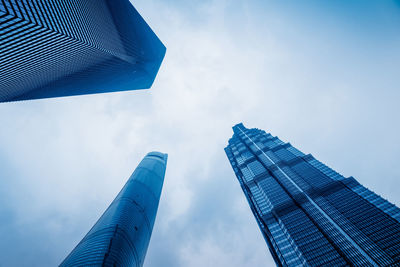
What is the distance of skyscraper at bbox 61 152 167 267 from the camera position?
74.2 meters

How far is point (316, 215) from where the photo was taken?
91438mm

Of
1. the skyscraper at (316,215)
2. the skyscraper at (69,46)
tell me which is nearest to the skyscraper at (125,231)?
the skyscraper at (69,46)

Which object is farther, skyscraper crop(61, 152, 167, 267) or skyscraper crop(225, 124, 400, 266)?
skyscraper crop(61, 152, 167, 267)

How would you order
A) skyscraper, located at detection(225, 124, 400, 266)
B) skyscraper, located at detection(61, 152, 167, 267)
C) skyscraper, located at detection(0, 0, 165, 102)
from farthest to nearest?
1. skyscraper, located at detection(61, 152, 167, 267)
2. skyscraper, located at detection(225, 124, 400, 266)
3. skyscraper, located at detection(0, 0, 165, 102)

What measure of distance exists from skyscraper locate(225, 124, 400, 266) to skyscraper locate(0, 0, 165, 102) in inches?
3424

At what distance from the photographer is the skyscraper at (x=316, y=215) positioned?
239ft

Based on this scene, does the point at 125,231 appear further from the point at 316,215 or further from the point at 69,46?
the point at 316,215

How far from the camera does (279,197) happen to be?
4215 inches

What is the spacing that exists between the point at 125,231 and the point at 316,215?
7508 centimetres

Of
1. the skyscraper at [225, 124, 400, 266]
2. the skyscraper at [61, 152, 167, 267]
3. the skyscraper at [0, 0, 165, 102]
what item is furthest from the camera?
the skyscraper at [61, 152, 167, 267]

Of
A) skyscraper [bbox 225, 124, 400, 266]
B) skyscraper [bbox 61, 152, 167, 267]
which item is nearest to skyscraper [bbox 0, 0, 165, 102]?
skyscraper [bbox 61, 152, 167, 267]

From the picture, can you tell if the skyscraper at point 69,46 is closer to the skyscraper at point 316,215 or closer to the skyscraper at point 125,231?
the skyscraper at point 125,231

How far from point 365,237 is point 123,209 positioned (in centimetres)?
9018

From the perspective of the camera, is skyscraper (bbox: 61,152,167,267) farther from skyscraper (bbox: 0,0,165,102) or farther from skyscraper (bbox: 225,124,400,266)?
skyscraper (bbox: 225,124,400,266)
